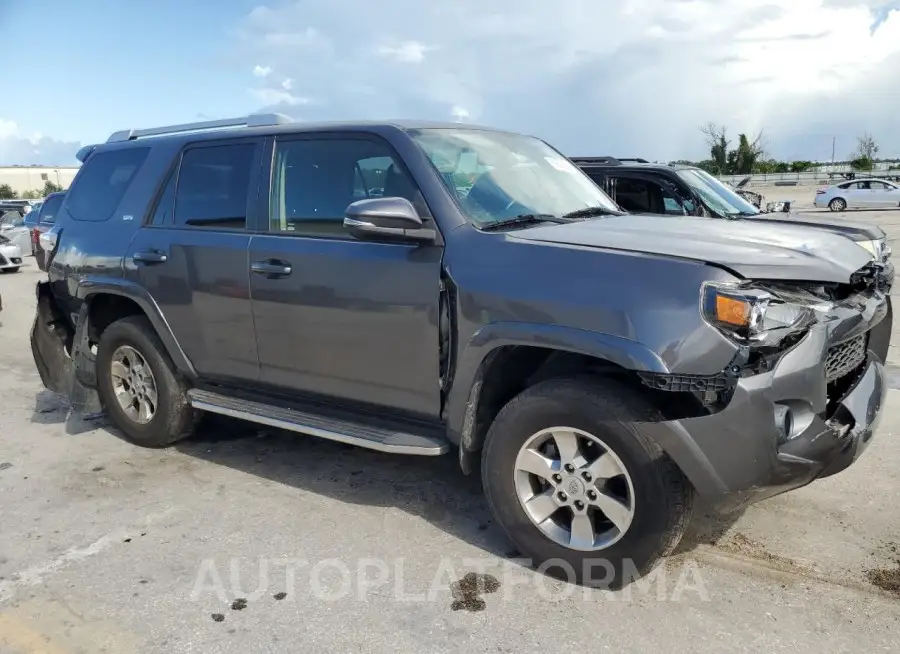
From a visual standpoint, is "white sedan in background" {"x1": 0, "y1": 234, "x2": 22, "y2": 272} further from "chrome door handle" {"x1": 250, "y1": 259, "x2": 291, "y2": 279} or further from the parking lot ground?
"chrome door handle" {"x1": 250, "y1": 259, "x2": 291, "y2": 279}

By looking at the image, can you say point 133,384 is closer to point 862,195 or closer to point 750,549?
point 750,549

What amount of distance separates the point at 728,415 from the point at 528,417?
826 mm

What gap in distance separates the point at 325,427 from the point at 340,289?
0.71 metres

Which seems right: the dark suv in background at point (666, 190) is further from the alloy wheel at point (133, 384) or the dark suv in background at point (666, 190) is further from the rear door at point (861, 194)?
the rear door at point (861, 194)

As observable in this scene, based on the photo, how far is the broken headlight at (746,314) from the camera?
291 cm

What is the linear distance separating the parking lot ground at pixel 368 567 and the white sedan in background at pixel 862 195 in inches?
1132

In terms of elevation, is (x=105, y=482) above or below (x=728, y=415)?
below

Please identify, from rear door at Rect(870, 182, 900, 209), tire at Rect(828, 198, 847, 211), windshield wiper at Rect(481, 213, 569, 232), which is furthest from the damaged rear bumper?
rear door at Rect(870, 182, 900, 209)

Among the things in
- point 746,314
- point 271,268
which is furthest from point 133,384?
point 746,314

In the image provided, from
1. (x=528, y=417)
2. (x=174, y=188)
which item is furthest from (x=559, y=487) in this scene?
(x=174, y=188)

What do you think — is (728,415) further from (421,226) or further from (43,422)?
(43,422)

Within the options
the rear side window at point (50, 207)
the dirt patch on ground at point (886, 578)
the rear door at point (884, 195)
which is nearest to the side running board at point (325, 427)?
the dirt patch on ground at point (886, 578)

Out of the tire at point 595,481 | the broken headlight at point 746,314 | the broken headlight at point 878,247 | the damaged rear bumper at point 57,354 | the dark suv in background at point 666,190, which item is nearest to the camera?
the broken headlight at point 746,314

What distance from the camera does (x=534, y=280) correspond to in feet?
10.9
